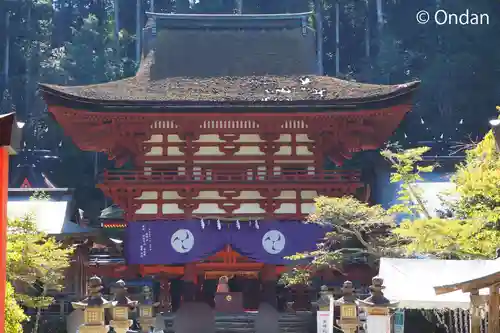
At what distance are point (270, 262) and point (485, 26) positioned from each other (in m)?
26.8

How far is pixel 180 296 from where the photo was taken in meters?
23.6

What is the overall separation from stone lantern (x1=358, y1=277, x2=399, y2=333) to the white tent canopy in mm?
248

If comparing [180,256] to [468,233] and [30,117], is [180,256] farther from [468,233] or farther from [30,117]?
[30,117]

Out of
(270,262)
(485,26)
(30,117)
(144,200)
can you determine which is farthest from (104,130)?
(485,26)

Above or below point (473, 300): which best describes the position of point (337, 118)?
above

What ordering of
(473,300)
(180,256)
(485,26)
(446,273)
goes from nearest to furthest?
(473,300)
(446,273)
(180,256)
(485,26)

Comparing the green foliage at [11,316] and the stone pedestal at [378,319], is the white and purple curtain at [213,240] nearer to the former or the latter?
the stone pedestal at [378,319]

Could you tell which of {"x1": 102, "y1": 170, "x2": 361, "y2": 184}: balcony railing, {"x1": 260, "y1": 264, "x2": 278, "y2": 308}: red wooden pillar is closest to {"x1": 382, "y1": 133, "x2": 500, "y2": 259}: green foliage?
{"x1": 102, "y1": 170, "x2": 361, "y2": 184}: balcony railing

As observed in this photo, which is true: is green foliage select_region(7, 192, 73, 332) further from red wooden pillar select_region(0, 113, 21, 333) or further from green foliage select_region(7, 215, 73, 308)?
red wooden pillar select_region(0, 113, 21, 333)

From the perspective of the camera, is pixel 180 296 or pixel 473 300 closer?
pixel 473 300

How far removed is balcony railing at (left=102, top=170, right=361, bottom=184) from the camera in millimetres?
22422

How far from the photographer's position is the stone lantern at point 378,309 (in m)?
13.6

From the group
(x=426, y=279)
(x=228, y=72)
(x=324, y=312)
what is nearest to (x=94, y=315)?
(x=426, y=279)

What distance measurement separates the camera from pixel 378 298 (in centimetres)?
1373
